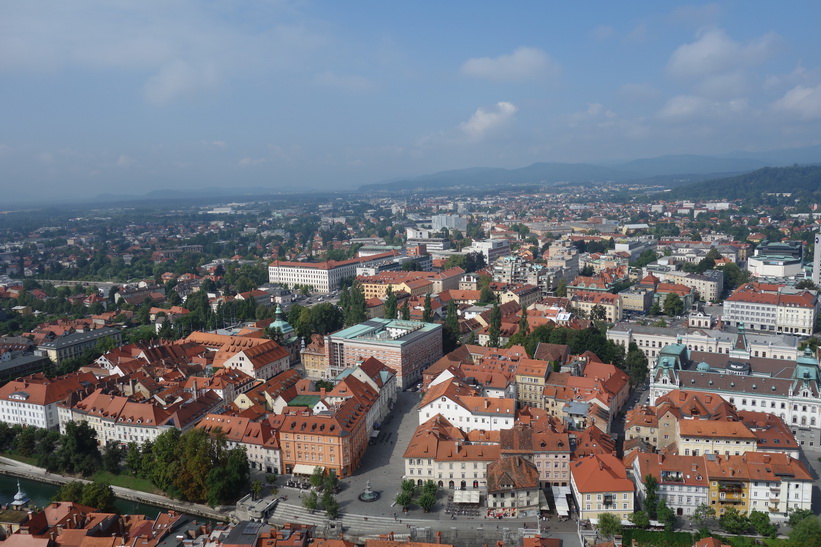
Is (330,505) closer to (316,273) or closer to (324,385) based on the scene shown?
(324,385)

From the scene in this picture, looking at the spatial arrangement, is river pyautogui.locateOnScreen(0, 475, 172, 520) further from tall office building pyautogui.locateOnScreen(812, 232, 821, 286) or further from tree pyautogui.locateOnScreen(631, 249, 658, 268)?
tree pyautogui.locateOnScreen(631, 249, 658, 268)

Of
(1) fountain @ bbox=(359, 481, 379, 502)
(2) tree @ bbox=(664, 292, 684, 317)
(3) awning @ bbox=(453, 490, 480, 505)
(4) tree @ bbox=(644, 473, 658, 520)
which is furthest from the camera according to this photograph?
(2) tree @ bbox=(664, 292, 684, 317)

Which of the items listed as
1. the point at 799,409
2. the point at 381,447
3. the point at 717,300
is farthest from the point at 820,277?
the point at 381,447

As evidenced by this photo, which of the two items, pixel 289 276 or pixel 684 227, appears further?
pixel 684 227

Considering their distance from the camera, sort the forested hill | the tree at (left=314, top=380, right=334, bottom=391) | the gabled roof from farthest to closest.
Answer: the forested hill < the tree at (left=314, top=380, right=334, bottom=391) < the gabled roof

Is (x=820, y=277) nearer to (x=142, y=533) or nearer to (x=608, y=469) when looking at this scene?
(x=608, y=469)

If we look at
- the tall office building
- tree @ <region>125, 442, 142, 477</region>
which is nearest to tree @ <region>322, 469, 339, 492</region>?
tree @ <region>125, 442, 142, 477</region>
